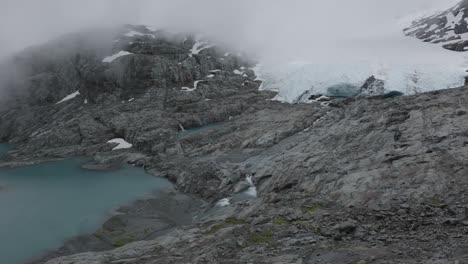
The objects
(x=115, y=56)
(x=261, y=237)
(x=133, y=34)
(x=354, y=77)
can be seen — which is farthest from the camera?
(x=133, y=34)

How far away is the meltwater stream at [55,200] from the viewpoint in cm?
4741

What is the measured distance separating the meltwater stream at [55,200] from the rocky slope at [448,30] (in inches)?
4773

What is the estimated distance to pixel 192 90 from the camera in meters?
121

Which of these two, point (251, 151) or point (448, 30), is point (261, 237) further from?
point (448, 30)

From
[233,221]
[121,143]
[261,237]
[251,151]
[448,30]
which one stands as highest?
[448,30]

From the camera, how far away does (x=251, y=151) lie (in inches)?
2837

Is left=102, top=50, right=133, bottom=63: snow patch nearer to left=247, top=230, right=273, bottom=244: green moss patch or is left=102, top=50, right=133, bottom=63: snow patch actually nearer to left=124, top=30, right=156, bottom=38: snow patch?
left=124, top=30, right=156, bottom=38: snow patch

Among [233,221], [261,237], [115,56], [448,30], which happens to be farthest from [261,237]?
[448,30]

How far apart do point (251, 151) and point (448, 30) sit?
404 ft

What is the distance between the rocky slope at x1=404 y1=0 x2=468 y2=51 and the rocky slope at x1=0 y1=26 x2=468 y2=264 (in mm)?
52054

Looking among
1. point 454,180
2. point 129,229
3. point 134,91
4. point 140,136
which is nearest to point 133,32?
point 134,91

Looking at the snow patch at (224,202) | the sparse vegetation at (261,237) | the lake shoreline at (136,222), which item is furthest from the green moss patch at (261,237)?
the snow patch at (224,202)

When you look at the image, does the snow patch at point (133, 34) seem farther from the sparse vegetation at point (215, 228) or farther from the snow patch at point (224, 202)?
the sparse vegetation at point (215, 228)

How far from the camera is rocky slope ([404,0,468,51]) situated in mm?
134425
